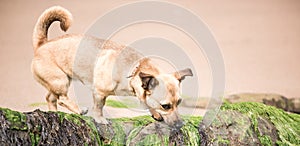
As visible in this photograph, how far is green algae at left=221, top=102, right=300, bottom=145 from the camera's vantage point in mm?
3004

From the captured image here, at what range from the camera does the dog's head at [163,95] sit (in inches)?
99.1

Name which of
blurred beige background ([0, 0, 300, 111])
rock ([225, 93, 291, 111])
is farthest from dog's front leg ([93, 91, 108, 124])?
rock ([225, 93, 291, 111])

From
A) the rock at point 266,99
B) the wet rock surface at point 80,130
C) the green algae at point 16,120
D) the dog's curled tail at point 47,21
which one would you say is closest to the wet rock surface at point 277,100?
the rock at point 266,99

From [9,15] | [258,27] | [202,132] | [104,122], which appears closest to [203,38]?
[202,132]

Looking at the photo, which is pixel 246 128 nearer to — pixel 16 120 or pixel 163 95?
pixel 163 95

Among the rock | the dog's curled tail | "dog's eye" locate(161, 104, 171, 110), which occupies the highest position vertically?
the dog's curled tail

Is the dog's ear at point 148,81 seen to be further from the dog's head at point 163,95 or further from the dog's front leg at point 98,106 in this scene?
the dog's front leg at point 98,106

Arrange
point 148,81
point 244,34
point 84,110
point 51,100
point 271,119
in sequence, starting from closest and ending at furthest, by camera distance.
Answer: point 148,81 → point 84,110 → point 51,100 → point 271,119 → point 244,34

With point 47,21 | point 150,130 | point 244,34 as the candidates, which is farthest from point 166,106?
point 244,34

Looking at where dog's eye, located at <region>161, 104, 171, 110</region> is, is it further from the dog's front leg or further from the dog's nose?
the dog's front leg

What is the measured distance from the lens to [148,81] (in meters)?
2.52

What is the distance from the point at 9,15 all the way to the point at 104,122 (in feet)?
Answer: 5.02

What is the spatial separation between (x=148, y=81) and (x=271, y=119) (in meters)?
0.97

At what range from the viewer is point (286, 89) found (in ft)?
14.0
